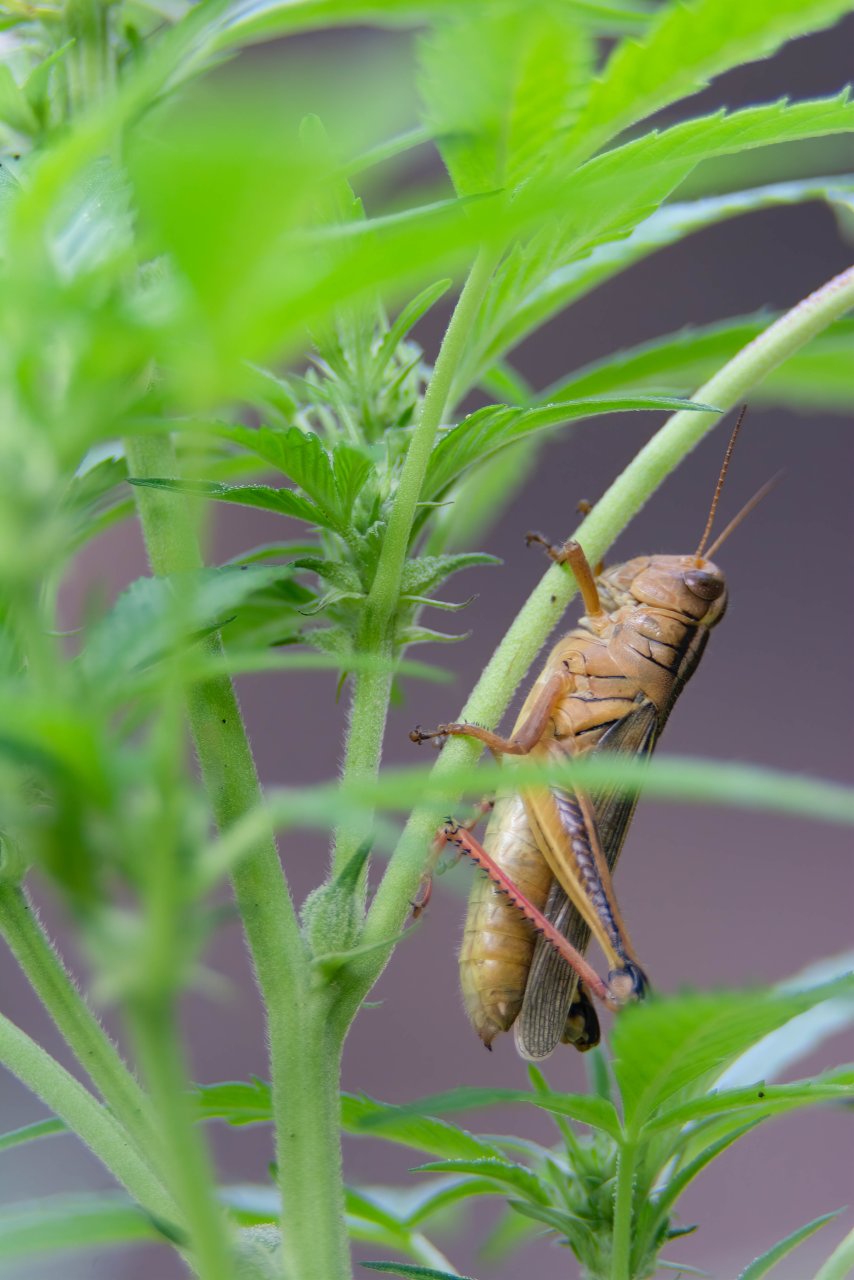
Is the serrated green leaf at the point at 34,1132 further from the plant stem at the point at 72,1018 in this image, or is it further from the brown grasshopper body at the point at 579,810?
the brown grasshopper body at the point at 579,810

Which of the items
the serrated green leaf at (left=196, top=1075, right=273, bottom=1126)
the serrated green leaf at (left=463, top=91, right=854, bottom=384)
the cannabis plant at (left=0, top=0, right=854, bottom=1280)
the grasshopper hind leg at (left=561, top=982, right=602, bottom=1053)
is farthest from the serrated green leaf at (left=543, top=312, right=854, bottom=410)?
the grasshopper hind leg at (left=561, top=982, right=602, bottom=1053)

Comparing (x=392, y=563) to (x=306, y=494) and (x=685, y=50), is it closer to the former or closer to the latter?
(x=306, y=494)

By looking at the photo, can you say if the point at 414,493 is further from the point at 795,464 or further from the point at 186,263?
the point at 795,464

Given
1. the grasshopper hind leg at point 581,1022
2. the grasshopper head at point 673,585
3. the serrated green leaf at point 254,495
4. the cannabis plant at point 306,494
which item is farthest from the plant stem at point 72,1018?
the grasshopper head at point 673,585

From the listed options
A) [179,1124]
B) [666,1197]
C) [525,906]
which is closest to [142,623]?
[179,1124]

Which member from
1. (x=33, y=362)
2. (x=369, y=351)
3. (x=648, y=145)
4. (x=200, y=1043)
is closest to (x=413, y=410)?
(x=369, y=351)

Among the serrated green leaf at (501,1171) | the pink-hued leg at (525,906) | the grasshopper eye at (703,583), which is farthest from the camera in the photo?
the grasshopper eye at (703,583)
